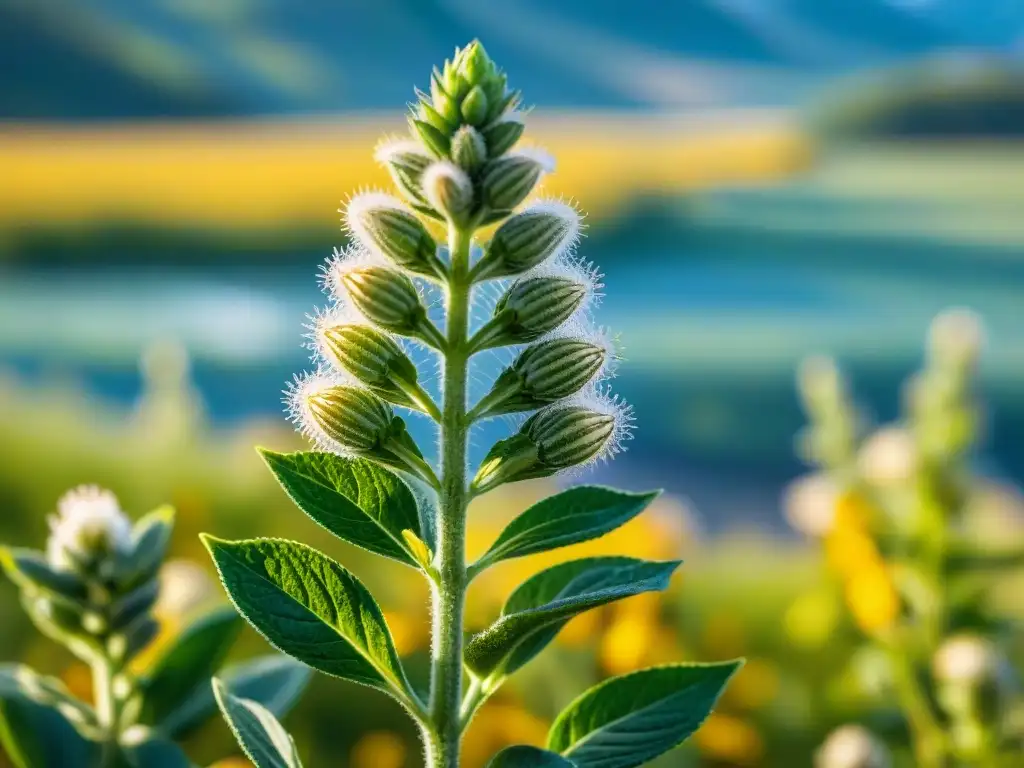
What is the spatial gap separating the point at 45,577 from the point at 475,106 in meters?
0.20

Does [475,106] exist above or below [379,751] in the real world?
above

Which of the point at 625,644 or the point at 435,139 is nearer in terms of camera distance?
the point at 435,139

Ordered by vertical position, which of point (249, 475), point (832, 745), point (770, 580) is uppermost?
point (249, 475)

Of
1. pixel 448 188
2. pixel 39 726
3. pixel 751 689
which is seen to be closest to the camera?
pixel 448 188

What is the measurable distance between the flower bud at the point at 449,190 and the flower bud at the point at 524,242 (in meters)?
0.01

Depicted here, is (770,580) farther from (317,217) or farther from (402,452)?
(317,217)

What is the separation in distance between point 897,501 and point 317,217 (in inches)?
96.0

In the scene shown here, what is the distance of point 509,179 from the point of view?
0.25 m

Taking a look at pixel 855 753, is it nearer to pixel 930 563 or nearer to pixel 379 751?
pixel 930 563

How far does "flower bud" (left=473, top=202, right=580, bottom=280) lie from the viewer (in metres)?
0.25

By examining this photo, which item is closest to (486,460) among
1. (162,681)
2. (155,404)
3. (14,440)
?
(162,681)

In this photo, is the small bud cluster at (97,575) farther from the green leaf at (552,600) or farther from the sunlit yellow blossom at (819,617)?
the sunlit yellow blossom at (819,617)

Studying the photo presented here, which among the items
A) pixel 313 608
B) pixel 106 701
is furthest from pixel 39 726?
pixel 313 608

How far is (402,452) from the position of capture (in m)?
0.26
